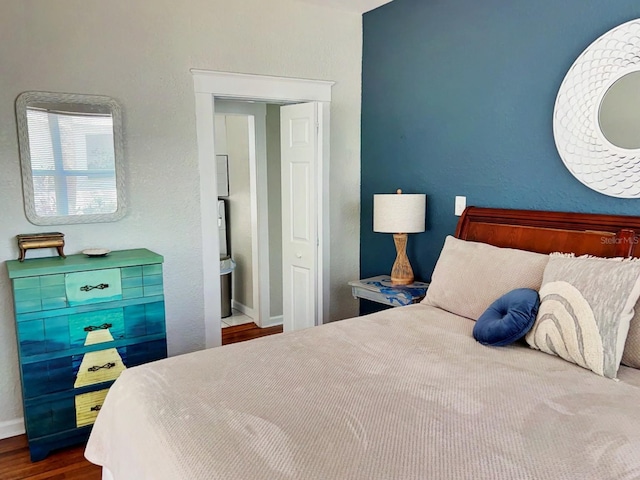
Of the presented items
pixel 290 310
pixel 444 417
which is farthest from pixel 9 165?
pixel 444 417

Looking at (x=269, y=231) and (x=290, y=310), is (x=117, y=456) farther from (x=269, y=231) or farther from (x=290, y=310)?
(x=269, y=231)

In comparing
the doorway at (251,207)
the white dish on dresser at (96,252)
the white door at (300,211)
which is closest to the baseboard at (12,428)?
the white dish on dresser at (96,252)

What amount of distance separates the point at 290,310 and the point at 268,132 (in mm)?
1676

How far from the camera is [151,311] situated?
112 inches

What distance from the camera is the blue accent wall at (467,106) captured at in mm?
2562

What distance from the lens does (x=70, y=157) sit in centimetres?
289

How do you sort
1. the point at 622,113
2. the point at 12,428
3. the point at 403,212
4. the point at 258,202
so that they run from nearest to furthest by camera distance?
the point at 622,113 < the point at 12,428 < the point at 403,212 < the point at 258,202

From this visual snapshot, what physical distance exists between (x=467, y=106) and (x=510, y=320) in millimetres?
1556

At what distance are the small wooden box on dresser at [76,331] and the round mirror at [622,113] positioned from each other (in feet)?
7.92

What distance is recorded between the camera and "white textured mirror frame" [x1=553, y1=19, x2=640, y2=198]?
2244 mm

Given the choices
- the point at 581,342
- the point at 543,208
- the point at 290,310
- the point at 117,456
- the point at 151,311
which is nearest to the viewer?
the point at 117,456

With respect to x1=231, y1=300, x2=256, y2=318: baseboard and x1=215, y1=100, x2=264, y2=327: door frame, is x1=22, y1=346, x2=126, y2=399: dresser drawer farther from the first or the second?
x1=231, y1=300, x2=256, y2=318: baseboard

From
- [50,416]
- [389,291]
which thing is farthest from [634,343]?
[50,416]

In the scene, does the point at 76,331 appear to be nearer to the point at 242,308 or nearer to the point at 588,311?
the point at 588,311
